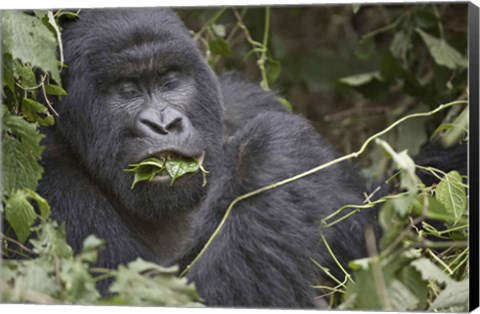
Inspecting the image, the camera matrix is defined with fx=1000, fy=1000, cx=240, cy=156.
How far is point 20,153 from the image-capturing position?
9.45 feet

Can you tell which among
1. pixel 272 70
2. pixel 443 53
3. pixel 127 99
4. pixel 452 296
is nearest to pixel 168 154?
pixel 127 99

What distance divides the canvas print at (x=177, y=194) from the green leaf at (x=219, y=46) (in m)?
0.44

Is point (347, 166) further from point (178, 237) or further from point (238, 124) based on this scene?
point (178, 237)

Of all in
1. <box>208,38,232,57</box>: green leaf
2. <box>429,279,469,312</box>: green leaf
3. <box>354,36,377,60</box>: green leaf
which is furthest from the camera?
<box>354,36,377,60</box>: green leaf

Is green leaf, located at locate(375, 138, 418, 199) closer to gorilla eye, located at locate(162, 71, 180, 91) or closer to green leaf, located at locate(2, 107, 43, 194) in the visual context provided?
gorilla eye, located at locate(162, 71, 180, 91)

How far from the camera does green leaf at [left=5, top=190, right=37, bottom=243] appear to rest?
8.77 feet

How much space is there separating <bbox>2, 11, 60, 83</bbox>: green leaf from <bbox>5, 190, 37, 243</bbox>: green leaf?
33 cm

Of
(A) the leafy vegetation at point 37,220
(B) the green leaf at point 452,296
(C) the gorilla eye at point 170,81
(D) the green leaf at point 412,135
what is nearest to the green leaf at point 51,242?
(A) the leafy vegetation at point 37,220

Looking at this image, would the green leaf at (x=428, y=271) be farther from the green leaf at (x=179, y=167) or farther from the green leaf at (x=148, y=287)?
the green leaf at (x=179, y=167)

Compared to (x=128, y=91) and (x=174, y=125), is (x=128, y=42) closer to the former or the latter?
(x=128, y=91)

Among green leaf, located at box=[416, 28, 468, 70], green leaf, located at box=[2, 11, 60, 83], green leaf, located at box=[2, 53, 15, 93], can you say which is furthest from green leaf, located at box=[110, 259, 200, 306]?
green leaf, located at box=[416, 28, 468, 70]

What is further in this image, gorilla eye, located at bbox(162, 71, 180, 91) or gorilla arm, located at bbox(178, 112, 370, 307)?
gorilla eye, located at bbox(162, 71, 180, 91)

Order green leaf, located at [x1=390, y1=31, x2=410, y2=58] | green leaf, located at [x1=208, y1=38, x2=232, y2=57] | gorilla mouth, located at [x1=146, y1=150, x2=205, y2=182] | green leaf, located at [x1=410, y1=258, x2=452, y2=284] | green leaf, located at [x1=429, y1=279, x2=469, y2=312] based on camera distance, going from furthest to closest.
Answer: green leaf, located at [x1=390, y1=31, x2=410, y2=58], green leaf, located at [x1=208, y1=38, x2=232, y2=57], gorilla mouth, located at [x1=146, y1=150, x2=205, y2=182], green leaf, located at [x1=429, y1=279, x2=469, y2=312], green leaf, located at [x1=410, y1=258, x2=452, y2=284]

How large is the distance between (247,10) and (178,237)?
5.20 feet
